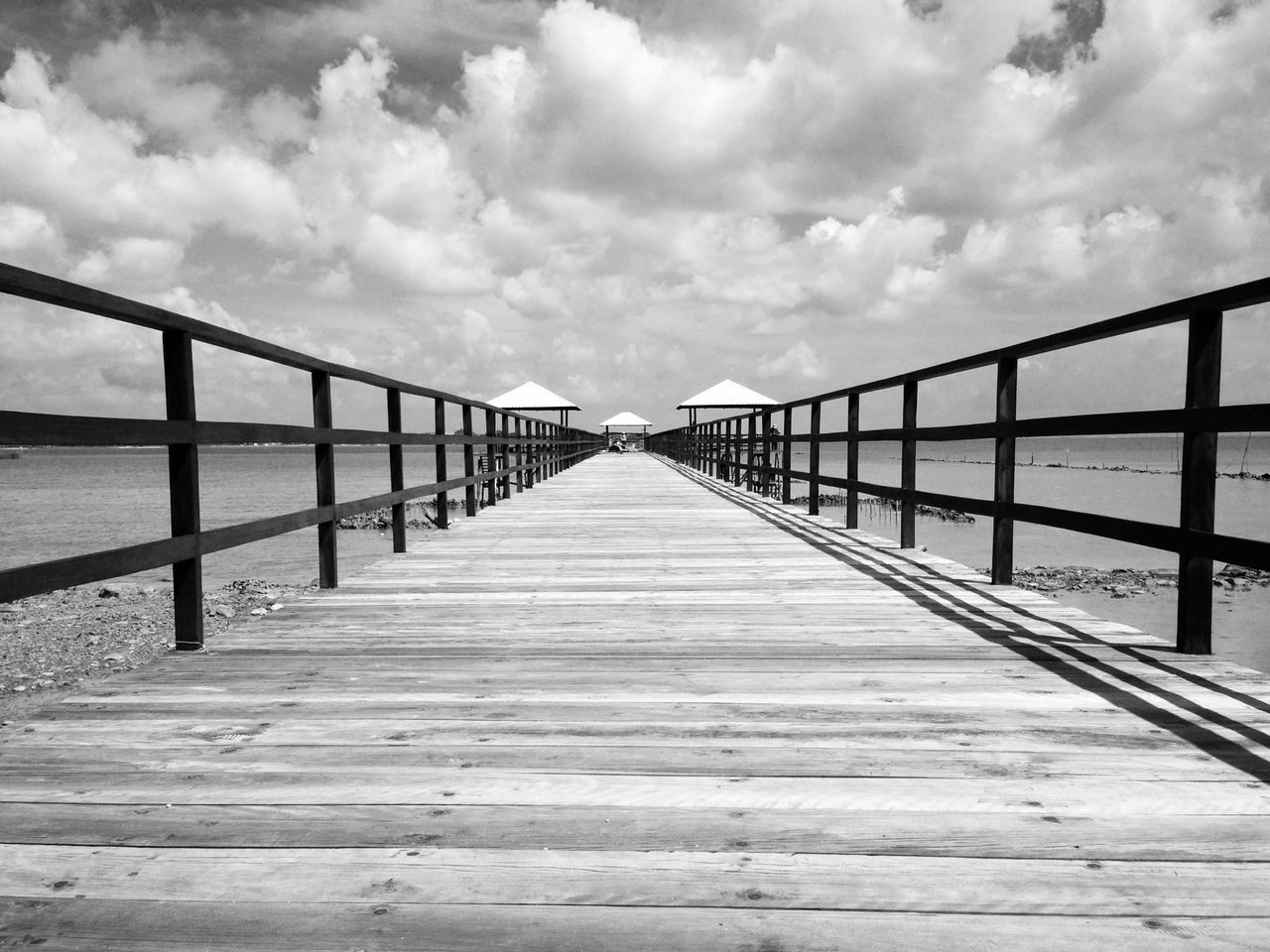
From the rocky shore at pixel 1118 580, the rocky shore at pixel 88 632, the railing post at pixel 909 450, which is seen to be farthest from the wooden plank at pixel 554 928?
the rocky shore at pixel 1118 580

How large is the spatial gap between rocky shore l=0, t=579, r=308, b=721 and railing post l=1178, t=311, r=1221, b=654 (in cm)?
316

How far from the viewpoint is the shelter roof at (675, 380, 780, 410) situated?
25.5 m

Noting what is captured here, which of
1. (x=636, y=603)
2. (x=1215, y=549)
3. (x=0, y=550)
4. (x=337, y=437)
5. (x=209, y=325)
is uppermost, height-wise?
(x=209, y=325)

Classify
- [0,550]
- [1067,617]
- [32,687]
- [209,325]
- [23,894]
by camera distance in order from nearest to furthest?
[23,894], [209,325], [1067,617], [32,687], [0,550]

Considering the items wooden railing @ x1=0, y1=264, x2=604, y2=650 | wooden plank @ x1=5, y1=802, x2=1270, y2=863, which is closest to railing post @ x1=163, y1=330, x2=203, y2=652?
wooden railing @ x1=0, y1=264, x2=604, y2=650

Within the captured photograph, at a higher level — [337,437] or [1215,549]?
[337,437]

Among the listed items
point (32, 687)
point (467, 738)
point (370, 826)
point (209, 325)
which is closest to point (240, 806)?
point (370, 826)

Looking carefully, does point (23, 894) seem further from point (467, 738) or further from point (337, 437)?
→ point (337, 437)

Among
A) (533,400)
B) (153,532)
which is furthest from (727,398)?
(153,532)

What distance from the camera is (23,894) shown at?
128 cm

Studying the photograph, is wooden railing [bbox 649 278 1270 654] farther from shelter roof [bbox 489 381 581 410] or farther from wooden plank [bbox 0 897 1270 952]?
shelter roof [bbox 489 381 581 410]

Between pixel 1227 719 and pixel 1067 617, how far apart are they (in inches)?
45.5

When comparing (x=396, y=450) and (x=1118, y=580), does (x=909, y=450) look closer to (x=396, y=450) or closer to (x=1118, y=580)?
(x=396, y=450)

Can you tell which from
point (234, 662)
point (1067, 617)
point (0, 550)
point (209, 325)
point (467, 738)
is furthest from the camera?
point (0, 550)
